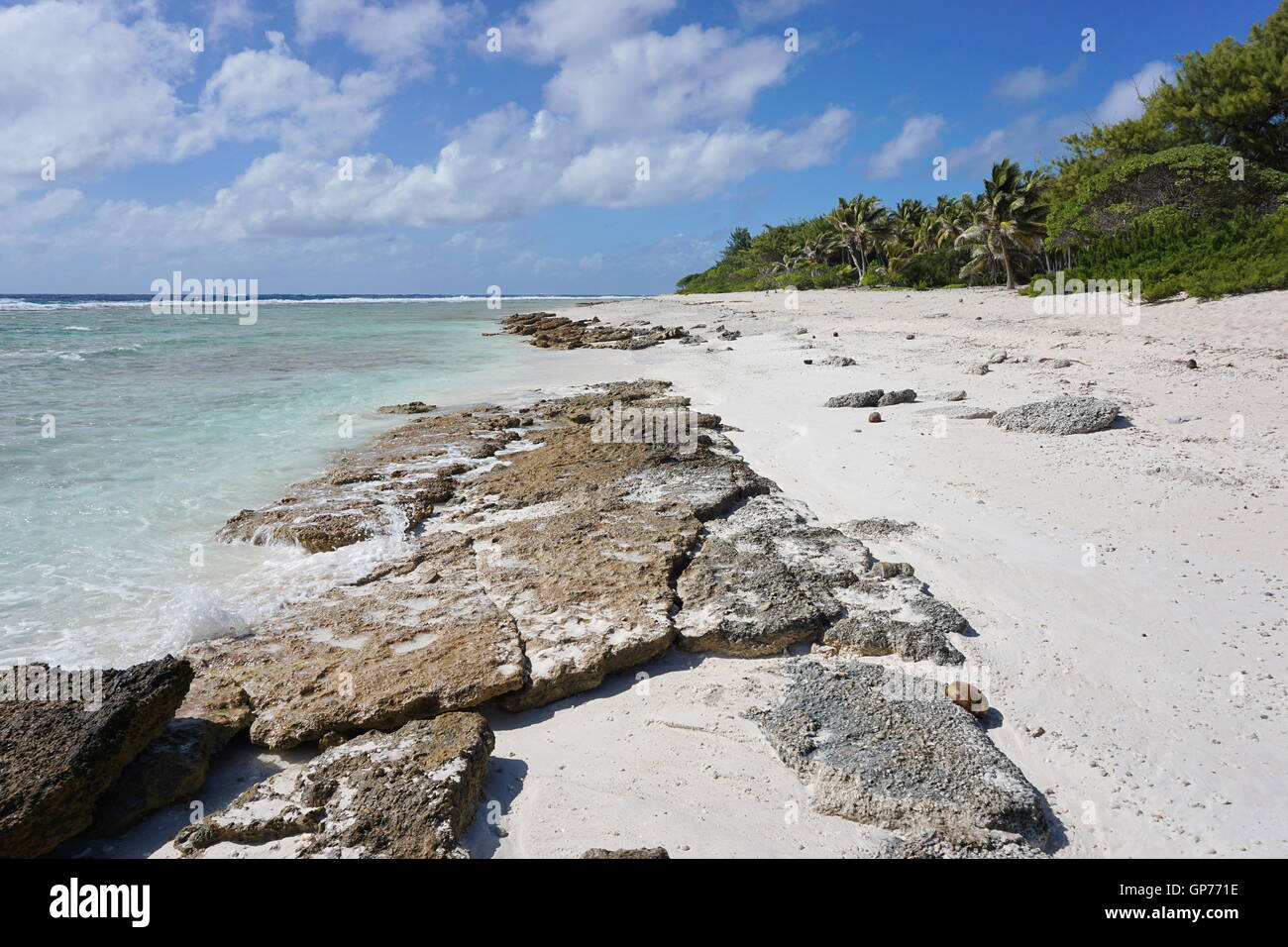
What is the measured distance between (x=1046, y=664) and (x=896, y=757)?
4.43ft

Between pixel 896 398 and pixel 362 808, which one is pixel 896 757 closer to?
pixel 362 808

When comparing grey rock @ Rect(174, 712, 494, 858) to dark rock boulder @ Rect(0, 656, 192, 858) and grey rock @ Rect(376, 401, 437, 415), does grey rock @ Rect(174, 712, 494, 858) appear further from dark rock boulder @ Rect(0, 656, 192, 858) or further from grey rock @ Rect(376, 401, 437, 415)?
grey rock @ Rect(376, 401, 437, 415)

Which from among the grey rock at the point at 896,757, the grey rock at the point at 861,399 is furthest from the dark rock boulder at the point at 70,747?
the grey rock at the point at 861,399

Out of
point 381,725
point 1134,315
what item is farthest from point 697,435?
point 1134,315

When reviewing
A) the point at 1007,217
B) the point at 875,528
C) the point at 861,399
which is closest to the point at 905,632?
the point at 875,528

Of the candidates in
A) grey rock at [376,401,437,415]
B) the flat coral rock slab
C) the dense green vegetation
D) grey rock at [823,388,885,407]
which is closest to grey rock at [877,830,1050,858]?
the flat coral rock slab

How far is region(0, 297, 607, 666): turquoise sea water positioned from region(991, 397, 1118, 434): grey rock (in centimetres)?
692

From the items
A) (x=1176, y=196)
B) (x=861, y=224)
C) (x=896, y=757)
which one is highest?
(x=861, y=224)

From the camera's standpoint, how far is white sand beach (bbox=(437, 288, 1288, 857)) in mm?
2850

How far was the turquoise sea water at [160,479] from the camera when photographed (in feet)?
16.9

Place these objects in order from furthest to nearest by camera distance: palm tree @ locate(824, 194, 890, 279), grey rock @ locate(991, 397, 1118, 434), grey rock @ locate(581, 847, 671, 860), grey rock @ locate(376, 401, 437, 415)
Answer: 1. palm tree @ locate(824, 194, 890, 279)
2. grey rock @ locate(376, 401, 437, 415)
3. grey rock @ locate(991, 397, 1118, 434)
4. grey rock @ locate(581, 847, 671, 860)

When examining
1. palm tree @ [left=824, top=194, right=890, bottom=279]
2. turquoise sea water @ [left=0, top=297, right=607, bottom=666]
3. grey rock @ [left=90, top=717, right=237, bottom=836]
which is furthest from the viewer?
palm tree @ [left=824, top=194, right=890, bottom=279]

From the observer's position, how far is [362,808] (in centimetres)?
279
